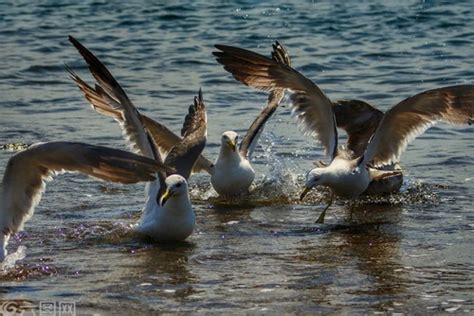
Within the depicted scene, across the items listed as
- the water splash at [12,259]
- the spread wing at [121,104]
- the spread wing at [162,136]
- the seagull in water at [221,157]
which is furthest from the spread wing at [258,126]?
the water splash at [12,259]

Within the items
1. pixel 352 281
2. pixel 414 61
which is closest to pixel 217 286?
pixel 352 281

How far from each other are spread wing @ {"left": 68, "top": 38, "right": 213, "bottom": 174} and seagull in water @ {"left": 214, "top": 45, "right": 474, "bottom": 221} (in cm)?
80

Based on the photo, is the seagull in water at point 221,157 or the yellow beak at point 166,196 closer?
the yellow beak at point 166,196

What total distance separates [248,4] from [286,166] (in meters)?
11.2

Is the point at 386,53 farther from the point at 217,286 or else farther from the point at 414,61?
the point at 217,286

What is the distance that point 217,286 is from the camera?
702cm

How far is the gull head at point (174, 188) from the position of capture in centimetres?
806

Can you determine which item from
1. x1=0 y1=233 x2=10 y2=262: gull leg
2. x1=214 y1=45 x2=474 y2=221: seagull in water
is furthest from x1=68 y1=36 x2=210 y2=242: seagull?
x1=0 y1=233 x2=10 y2=262: gull leg

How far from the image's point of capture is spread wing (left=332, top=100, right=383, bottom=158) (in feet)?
34.2

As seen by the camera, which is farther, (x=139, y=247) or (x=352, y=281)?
(x=139, y=247)

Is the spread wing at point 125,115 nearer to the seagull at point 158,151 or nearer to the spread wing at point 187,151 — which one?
the seagull at point 158,151

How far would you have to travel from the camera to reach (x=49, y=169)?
24.4 feet

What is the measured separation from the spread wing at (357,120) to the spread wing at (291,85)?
1.75ft

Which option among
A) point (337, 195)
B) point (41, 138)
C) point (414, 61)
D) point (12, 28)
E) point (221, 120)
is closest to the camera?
point (337, 195)
